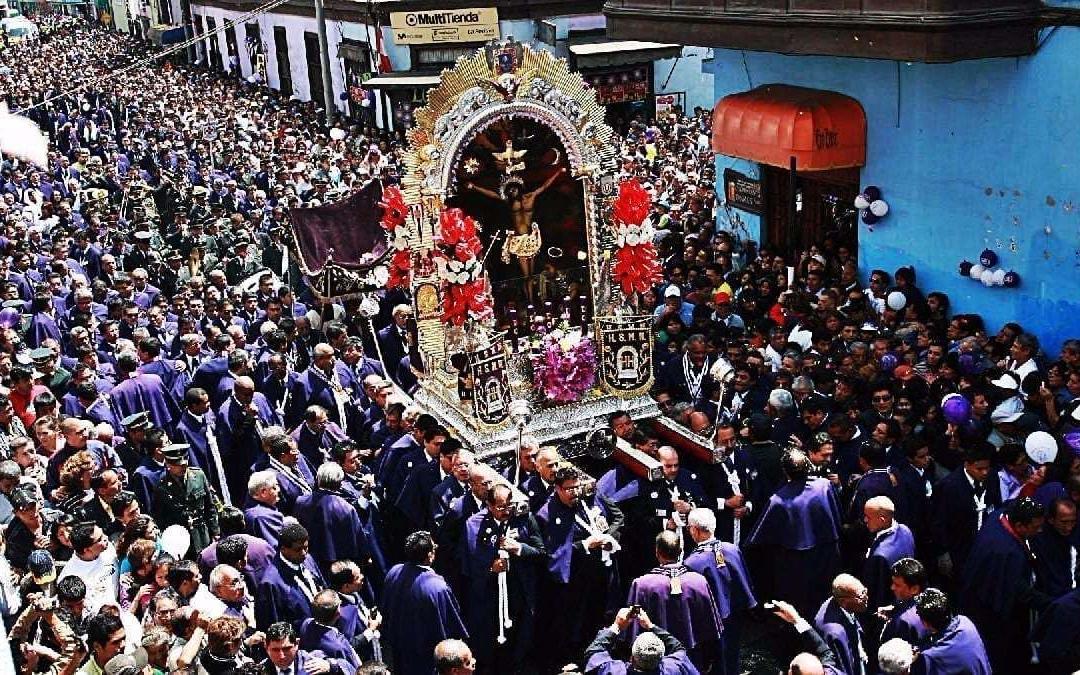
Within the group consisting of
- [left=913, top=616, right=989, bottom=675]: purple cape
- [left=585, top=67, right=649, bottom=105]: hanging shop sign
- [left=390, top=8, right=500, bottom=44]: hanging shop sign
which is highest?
[left=390, top=8, right=500, bottom=44]: hanging shop sign

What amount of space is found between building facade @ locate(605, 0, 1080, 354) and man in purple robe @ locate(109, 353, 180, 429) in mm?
7183

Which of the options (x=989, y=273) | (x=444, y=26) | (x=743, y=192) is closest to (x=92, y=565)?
(x=989, y=273)

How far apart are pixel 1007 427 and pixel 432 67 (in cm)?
2180

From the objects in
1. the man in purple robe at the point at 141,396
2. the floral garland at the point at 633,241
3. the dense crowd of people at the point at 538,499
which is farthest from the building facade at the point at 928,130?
the man in purple robe at the point at 141,396

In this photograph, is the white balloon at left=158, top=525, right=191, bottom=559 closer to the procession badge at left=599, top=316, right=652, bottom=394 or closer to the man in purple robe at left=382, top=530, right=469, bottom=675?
the man in purple robe at left=382, top=530, right=469, bottom=675

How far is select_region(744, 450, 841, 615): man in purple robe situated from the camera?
8172mm

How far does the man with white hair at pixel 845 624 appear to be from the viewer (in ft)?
21.5

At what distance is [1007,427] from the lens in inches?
355

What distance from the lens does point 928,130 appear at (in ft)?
43.1

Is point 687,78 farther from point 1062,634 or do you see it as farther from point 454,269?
point 1062,634

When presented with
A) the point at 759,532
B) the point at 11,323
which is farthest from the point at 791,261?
the point at 11,323

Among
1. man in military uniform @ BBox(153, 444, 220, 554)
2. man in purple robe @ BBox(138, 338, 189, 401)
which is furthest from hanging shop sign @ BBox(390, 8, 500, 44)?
man in military uniform @ BBox(153, 444, 220, 554)

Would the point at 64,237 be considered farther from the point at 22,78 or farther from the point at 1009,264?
the point at 22,78

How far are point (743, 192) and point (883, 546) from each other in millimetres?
9851
